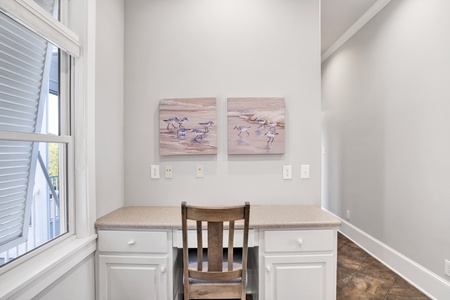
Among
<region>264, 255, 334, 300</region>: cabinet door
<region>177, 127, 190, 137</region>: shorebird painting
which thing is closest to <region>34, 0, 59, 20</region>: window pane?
Answer: <region>177, 127, 190, 137</region>: shorebird painting

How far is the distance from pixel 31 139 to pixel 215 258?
46.5 inches

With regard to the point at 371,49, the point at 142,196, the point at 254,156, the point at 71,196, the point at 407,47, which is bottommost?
the point at 142,196

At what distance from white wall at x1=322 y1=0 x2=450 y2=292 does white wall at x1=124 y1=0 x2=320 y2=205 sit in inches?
40.0

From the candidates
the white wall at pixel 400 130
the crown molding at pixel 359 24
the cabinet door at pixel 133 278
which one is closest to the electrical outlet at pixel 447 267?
the white wall at pixel 400 130

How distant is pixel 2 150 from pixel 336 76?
4081 millimetres

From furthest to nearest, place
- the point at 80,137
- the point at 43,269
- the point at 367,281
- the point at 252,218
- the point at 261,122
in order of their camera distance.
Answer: the point at 367,281, the point at 261,122, the point at 252,218, the point at 80,137, the point at 43,269

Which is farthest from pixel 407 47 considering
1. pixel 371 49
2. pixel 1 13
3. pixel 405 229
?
pixel 1 13

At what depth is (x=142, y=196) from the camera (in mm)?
1960

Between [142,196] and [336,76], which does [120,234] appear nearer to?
[142,196]

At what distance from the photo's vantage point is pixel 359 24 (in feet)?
9.64

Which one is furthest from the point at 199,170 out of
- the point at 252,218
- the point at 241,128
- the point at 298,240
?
the point at 298,240

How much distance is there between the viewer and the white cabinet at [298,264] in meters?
1.49

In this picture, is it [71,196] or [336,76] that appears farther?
[336,76]

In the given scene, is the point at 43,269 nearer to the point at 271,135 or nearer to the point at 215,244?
the point at 215,244
